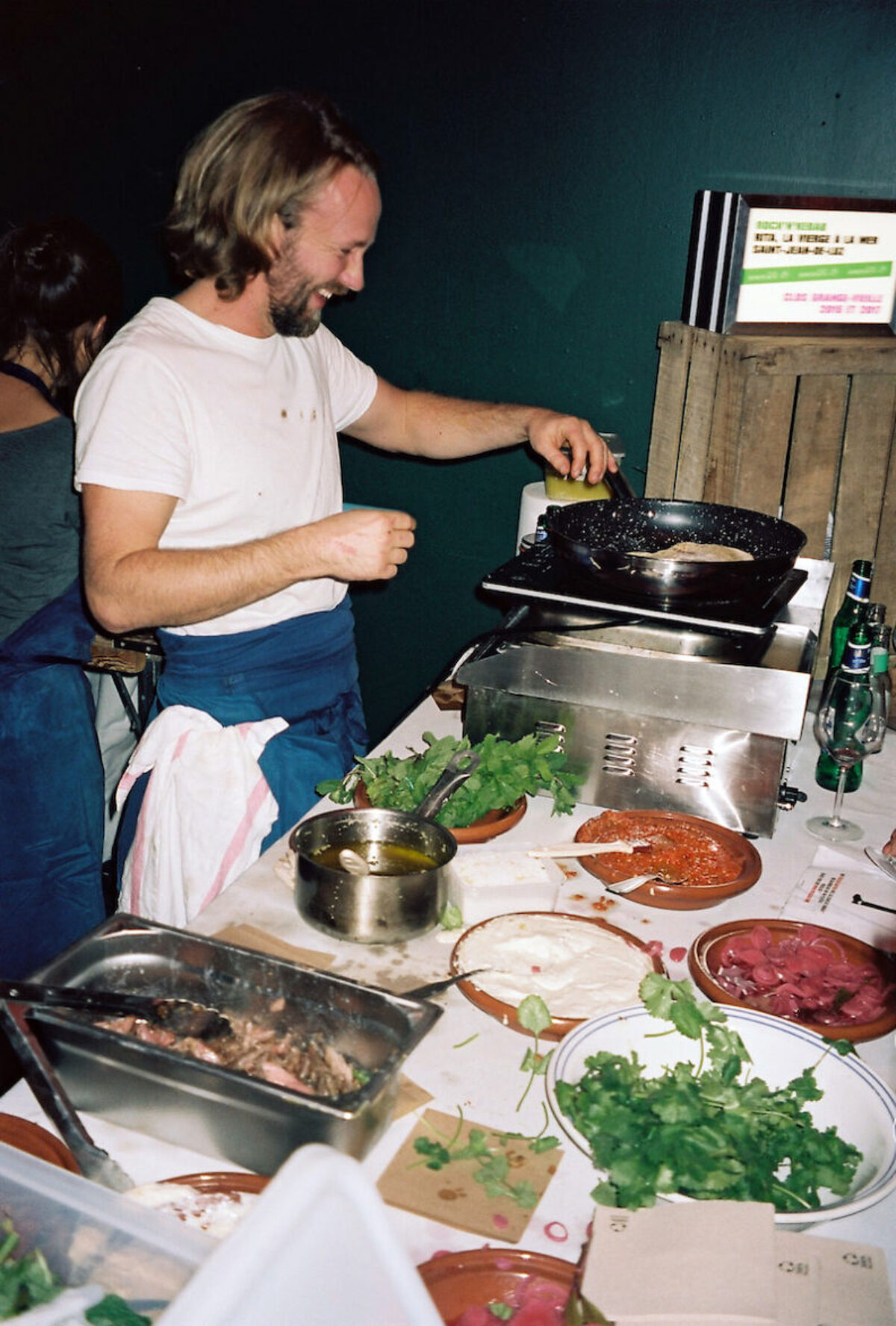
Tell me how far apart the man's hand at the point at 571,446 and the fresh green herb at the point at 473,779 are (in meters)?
0.90

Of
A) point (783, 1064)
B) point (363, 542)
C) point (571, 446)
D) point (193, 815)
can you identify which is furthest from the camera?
point (571, 446)

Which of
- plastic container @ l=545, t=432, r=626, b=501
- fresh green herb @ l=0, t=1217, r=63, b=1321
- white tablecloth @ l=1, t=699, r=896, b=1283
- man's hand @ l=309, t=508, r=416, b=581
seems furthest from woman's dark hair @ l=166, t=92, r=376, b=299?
fresh green herb @ l=0, t=1217, r=63, b=1321

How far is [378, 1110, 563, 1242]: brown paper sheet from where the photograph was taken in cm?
113

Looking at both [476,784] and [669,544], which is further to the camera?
[669,544]

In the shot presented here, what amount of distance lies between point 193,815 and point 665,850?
0.94m

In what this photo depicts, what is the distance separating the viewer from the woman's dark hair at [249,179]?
7.36 ft

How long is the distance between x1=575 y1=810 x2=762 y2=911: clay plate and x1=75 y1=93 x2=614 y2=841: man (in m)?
0.64

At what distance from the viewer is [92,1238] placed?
88cm

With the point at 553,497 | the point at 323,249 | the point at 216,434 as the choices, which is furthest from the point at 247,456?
the point at 553,497

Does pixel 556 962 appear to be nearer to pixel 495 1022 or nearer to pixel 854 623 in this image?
pixel 495 1022

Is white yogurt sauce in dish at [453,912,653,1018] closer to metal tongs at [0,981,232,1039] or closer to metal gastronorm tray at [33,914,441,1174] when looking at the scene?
metal gastronorm tray at [33,914,441,1174]

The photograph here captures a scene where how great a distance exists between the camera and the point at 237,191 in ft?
7.39

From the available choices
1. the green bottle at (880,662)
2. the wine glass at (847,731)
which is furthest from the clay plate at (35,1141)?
the green bottle at (880,662)

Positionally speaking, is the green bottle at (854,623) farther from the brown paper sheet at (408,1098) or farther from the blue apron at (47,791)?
the blue apron at (47,791)
